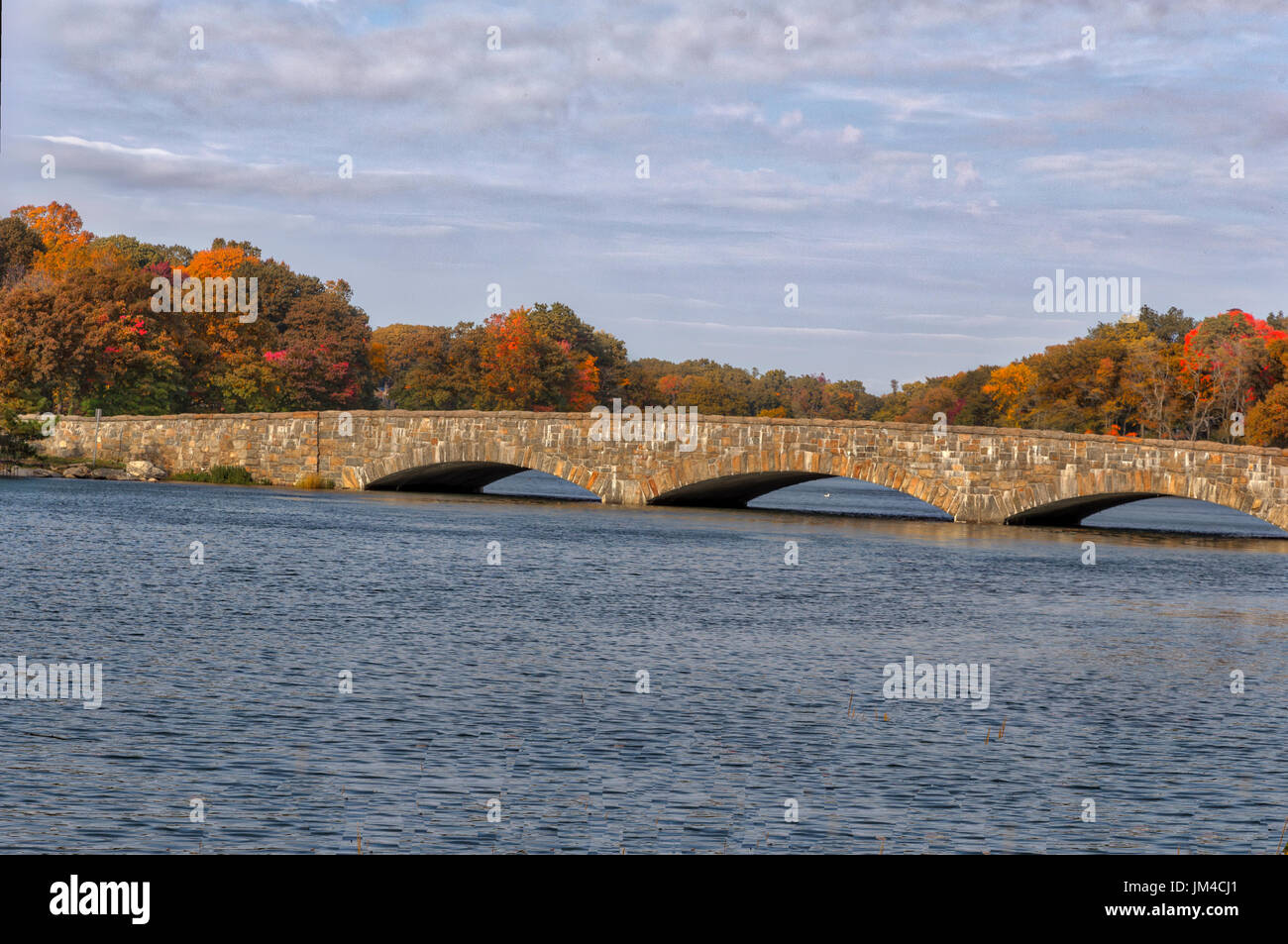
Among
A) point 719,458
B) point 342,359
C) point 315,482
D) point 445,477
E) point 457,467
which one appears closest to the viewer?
point 719,458

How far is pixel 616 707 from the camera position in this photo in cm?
1808

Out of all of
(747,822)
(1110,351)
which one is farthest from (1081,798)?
(1110,351)

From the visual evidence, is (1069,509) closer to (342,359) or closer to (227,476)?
(227,476)

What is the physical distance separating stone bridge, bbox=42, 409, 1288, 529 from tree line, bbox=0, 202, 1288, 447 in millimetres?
8273

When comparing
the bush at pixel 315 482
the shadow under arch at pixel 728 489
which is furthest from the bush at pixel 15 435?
the shadow under arch at pixel 728 489

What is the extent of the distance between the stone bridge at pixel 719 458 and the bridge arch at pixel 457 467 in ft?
0.22

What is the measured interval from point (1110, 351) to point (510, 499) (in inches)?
2173

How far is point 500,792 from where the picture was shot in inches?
535

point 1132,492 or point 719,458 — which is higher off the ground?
point 719,458

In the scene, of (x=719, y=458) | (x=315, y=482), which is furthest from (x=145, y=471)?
(x=719, y=458)

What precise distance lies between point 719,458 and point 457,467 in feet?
47.9

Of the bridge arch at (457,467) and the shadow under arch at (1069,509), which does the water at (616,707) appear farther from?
the bridge arch at (457,467)

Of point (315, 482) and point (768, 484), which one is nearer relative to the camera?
point (768, 484)

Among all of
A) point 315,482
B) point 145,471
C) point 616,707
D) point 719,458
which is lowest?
point 616,707
